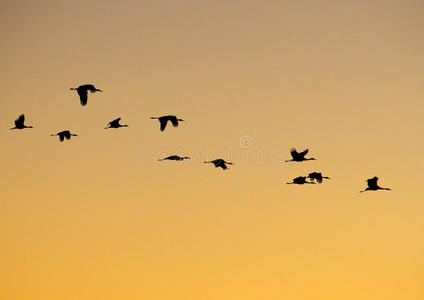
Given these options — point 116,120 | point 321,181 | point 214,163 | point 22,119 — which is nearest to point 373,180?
point 321,181

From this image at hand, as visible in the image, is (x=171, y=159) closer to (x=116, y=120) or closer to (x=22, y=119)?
(x=116, y=120)

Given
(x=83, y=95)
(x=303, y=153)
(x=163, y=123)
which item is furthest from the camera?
(x=303, y=153)

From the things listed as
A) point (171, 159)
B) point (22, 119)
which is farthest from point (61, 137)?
point (171, 159)

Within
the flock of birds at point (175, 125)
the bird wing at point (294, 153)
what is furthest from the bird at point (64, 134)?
the bird wing at point (294, 153)

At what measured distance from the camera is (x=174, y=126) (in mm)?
94062

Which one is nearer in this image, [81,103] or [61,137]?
[81,103]

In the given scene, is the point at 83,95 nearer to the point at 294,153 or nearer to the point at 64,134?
the point at 64,134

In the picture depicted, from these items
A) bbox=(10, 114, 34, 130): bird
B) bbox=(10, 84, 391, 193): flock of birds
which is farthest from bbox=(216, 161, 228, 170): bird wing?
bbox=(10, 114, 34, 130): bird

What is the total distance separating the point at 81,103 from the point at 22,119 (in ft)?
32.9

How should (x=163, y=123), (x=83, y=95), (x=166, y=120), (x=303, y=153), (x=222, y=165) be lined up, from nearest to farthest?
1. (x=83, y=95)
2. (x=163, y=123)
3. (x=166, y=120)
4. (x=303, y=153)
5. (x=222, y=165)

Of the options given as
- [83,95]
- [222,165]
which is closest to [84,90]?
[83,95]

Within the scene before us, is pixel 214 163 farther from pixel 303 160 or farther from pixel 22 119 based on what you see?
pixel 22 119

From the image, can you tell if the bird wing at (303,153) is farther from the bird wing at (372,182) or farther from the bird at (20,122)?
the bird at (20,122)

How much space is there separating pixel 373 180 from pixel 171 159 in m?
15.3
